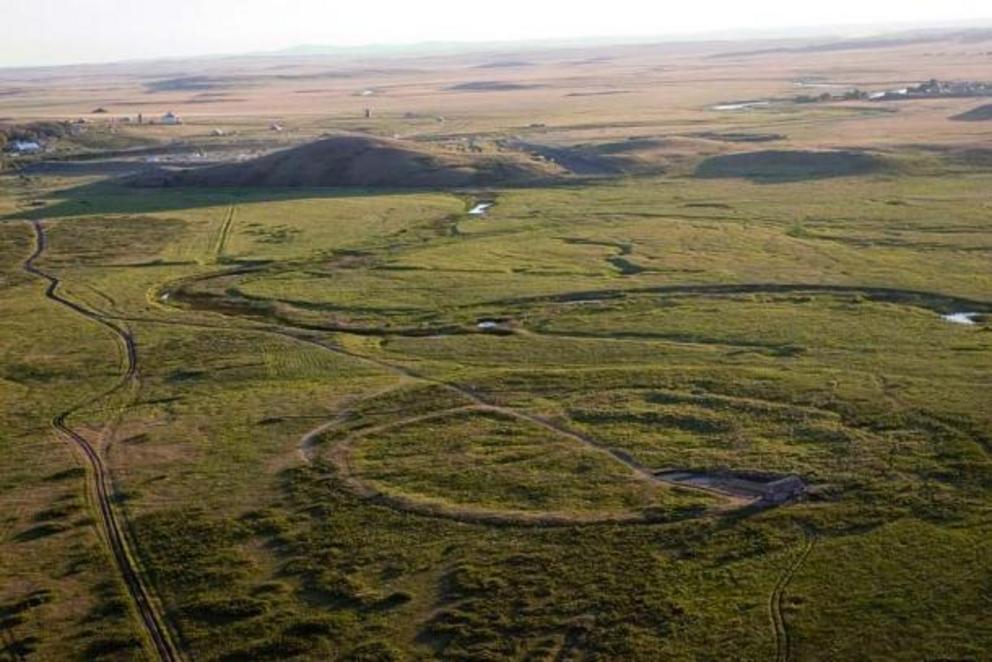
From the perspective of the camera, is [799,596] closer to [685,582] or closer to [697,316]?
[685,582]

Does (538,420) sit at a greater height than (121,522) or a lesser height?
greater

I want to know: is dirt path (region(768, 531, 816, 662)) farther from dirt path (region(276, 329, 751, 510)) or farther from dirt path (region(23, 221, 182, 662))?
dirt path (region(23, 221, 182, 662))

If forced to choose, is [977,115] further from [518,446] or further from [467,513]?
[467,513]

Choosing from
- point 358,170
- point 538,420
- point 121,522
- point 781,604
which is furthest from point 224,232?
point 781,604

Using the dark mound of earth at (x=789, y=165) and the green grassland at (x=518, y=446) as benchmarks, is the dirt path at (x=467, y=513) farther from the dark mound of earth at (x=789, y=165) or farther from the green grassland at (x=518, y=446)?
the dark mound of earth at (x=789, y=165)

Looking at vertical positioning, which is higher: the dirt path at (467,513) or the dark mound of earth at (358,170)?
the dark mound of earth at (358,170)

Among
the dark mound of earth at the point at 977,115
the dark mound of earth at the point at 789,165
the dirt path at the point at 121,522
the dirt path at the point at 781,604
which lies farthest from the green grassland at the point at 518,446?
the dark mound of earth at the point at 977,115
